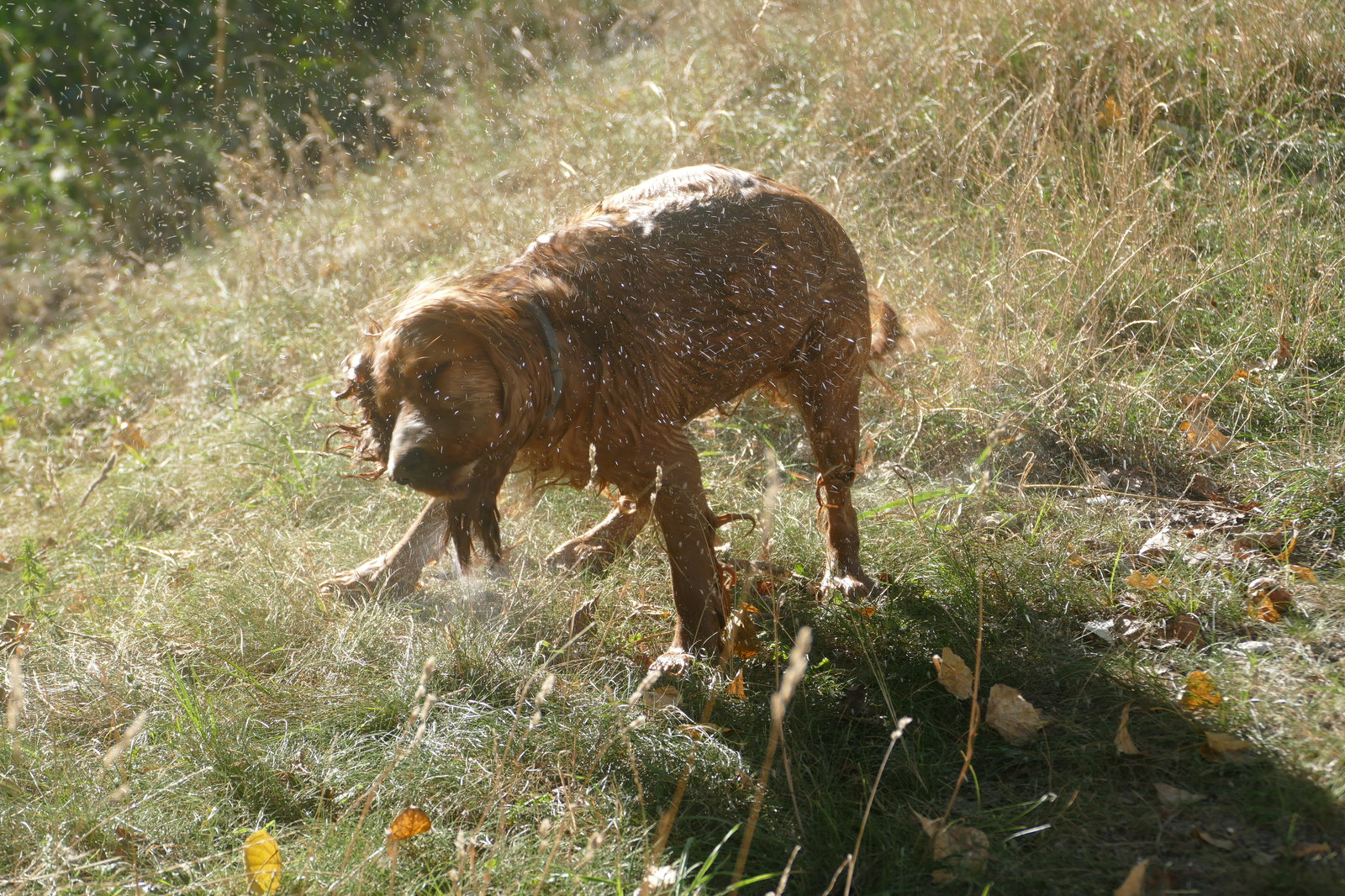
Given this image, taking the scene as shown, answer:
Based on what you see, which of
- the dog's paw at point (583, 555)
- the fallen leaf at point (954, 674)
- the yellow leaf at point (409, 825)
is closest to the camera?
the yellow leaf at point (409, 825)

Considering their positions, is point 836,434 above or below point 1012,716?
above

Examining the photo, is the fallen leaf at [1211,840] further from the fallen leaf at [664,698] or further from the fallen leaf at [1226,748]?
the fallen leaf at [664,698]

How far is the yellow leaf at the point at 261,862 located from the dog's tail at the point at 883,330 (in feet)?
8.06

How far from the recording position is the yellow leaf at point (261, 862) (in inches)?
80.0

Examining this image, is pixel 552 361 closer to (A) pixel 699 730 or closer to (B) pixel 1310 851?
(A) pixel 699 730

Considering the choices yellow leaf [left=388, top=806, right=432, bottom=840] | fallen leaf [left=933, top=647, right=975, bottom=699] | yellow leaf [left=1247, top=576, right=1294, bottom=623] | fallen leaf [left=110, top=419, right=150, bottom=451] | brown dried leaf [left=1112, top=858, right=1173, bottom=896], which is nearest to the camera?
brown dried leaf [left=1112, top=858, right=1173, bottom=896]

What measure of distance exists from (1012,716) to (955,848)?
483 millimetres

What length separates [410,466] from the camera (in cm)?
228

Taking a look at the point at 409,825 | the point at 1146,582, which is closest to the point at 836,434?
the point at 1146,582

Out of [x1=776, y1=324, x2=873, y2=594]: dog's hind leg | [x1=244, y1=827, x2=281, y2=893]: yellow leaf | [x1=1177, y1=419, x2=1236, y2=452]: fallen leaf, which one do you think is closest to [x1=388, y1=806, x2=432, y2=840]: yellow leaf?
[x1=244, y1=827, x2=281, y2=893]: yellow leaf

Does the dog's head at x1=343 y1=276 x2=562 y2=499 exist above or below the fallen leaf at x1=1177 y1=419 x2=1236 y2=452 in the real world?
above

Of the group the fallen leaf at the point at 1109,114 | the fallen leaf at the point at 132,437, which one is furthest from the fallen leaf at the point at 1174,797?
the fallen leaf at the point at 132,437

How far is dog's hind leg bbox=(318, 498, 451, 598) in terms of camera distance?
3.37 meters

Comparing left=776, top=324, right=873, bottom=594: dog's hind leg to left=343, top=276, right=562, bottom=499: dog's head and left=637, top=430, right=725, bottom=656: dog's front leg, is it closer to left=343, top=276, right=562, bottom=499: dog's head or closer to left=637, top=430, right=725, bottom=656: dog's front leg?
left=637, top=430, right=725, bottom=656: dog's front leg
